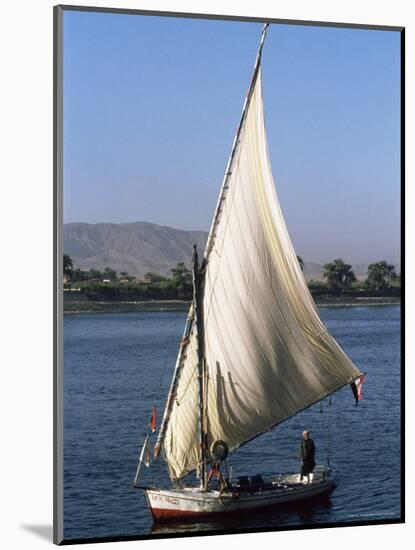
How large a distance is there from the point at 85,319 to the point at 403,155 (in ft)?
9.59

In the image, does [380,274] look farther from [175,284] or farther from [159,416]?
[159,416]

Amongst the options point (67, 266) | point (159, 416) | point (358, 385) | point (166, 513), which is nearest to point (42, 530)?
point (166, 513)

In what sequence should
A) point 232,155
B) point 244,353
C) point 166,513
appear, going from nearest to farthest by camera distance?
1. point 166,513
2. point 232,155
3. point 244,353

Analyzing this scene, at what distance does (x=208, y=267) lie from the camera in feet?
38.7

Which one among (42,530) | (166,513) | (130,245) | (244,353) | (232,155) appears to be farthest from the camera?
(244,353)

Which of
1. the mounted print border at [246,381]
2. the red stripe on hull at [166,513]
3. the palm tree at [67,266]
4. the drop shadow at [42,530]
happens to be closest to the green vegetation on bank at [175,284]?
the palm tree at [67,266]

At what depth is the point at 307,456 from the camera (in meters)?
12.0

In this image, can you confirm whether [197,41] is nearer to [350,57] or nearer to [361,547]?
[350,57]

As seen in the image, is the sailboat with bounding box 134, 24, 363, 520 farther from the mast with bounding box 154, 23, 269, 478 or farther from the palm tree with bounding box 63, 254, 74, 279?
the palm tree with bounding box 63, 254, 74, 279

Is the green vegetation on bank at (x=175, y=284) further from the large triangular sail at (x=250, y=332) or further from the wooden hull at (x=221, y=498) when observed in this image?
the wooden hull at (x=221, y=498)

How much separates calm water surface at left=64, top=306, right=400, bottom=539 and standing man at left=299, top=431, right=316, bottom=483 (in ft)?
0.19

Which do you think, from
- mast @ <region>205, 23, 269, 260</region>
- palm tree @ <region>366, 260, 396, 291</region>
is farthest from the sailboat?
palm tree @ <region>366, 260, 396, 291</region>

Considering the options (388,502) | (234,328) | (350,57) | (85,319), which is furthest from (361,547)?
(350,57)

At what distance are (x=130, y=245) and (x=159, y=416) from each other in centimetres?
139
